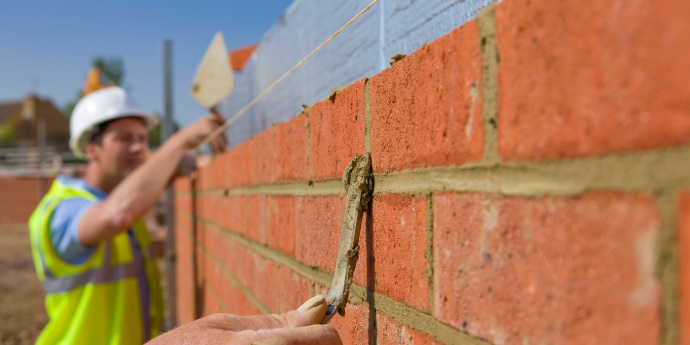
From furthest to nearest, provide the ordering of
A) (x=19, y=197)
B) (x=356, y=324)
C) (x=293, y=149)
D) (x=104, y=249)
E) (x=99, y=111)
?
(x=19, y=197) < (x=99, y=111) < (x=104, y=249) < (x=293, y=149) < (x=356, y=324)

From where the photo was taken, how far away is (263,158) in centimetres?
186

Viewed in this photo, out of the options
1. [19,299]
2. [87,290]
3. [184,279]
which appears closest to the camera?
[87,290]

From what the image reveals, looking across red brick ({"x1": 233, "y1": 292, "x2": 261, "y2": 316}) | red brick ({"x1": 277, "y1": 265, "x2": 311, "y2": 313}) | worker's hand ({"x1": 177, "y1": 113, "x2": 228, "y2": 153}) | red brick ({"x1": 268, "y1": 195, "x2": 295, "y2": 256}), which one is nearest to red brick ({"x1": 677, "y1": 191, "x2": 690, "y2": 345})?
red brick ({"x1": 277, "y1": 265, "x2": 311, "y2": 313})

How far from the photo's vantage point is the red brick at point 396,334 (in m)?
0.82

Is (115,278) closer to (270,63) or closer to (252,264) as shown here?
(252,264)

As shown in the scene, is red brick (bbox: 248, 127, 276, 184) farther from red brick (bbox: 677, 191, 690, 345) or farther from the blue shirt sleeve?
the blue shirt sleeve

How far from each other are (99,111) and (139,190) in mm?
1146

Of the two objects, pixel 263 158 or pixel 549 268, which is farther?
pixel 263 158

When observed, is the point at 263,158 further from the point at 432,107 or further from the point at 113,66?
the point at 113,66

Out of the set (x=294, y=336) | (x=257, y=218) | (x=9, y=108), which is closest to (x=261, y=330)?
(x=294, y=336)

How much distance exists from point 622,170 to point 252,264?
169cm

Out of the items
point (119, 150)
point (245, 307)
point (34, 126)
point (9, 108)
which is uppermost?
point (9, 108)

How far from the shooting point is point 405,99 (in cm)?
86

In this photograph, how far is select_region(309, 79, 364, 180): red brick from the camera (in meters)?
1.07
